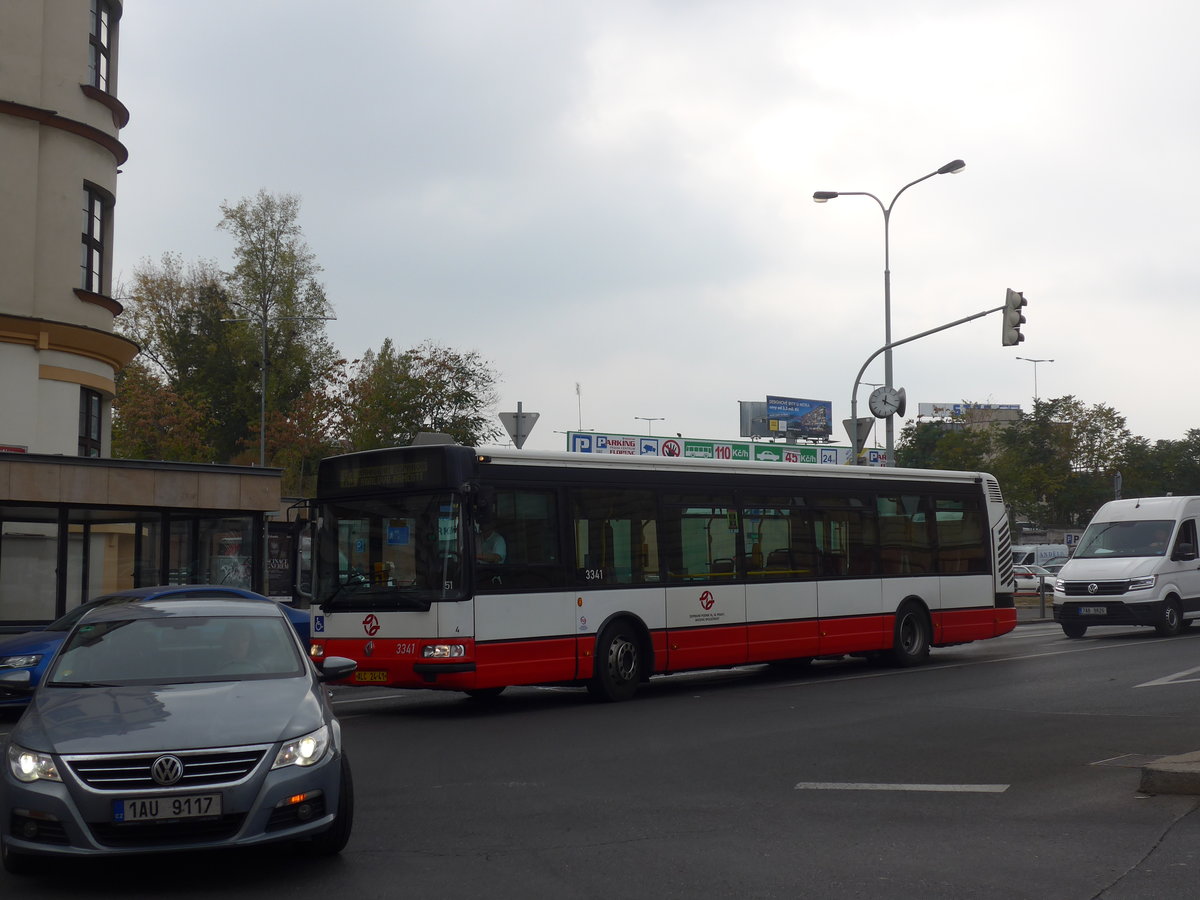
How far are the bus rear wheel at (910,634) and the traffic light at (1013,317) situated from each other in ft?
28.6

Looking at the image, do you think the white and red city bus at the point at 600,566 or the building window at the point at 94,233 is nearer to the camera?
the white and red city bus at the point at 600,566

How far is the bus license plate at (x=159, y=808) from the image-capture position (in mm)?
6137

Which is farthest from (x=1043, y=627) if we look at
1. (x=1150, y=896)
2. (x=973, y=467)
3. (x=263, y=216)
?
(x=263, y=216)

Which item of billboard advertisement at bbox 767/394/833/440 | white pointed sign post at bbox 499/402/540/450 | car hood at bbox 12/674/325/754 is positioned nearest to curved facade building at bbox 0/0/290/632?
white pointed sign post at bbox 499/402/540/450

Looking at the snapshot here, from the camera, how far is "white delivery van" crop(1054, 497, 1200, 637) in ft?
80.8

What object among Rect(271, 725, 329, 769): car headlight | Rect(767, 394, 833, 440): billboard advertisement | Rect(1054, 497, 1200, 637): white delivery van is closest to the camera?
Rect(271, 725, 329, 769): car headlight

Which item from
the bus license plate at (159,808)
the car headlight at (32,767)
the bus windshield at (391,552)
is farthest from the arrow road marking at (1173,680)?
the car headlight at (32,767)

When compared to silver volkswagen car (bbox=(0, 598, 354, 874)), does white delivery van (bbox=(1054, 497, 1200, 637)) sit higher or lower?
higher

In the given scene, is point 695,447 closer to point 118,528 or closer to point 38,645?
point 118,528

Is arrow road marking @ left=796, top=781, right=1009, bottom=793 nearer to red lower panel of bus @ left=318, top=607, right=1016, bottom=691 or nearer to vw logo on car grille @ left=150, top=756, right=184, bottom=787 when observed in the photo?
vw logo on car grille @ left=150, top=756, right=184, bottom=787

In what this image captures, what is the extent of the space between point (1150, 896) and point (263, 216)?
6755 cm

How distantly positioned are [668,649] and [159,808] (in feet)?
33.4

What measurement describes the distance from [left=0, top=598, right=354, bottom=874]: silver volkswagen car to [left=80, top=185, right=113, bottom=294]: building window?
21854mm

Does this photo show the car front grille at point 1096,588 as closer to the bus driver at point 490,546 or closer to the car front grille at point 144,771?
the bus driver at point 490,546
